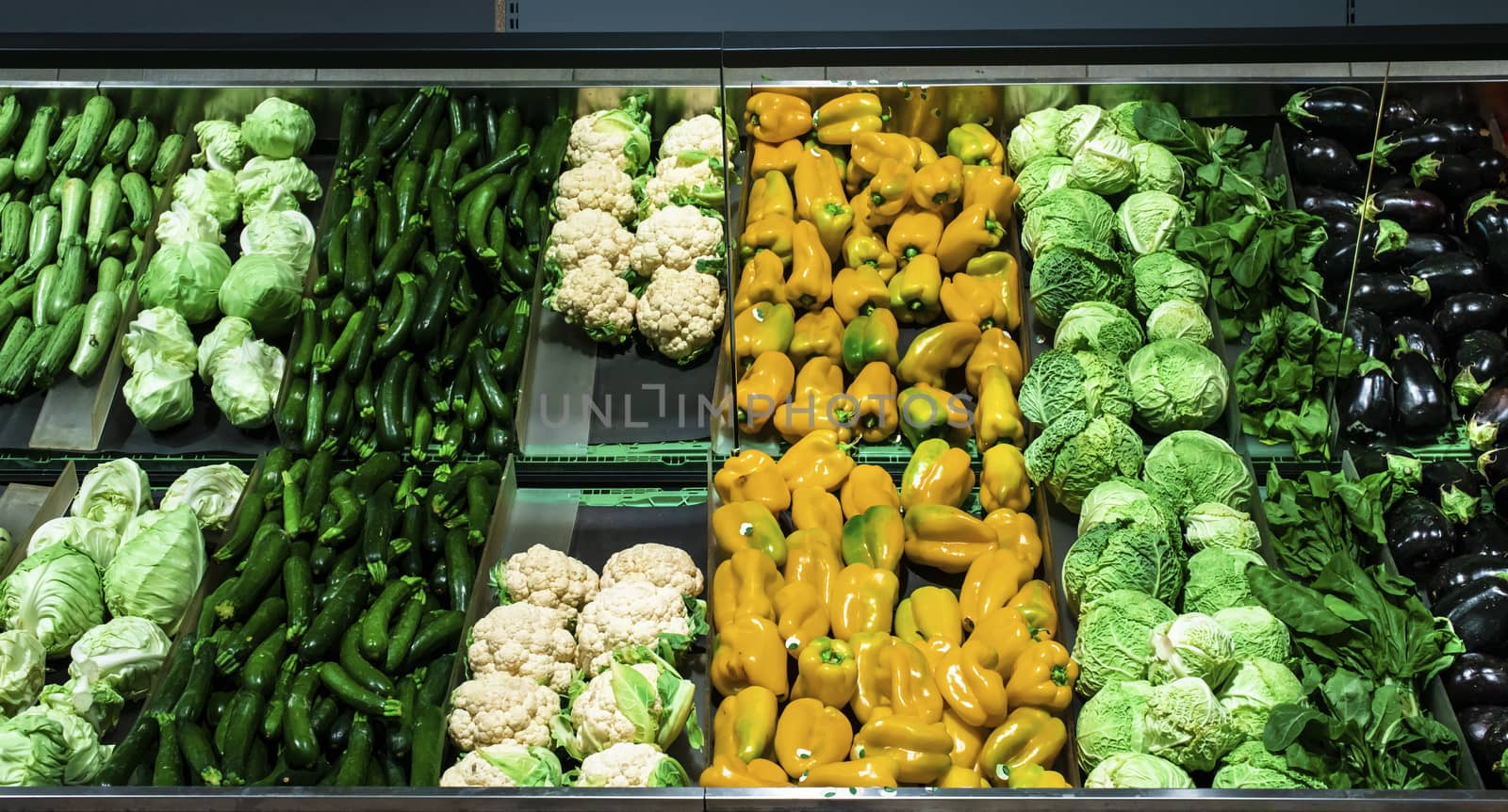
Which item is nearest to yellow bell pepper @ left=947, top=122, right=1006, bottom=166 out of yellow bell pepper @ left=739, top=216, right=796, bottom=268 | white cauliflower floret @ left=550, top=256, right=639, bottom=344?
yellow bell pepper @ left=739, top=216, right=796, bottom=268

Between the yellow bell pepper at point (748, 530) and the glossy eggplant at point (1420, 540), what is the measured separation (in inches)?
70.3

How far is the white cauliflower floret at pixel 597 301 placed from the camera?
437cm

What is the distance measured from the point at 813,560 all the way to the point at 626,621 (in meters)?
0.59

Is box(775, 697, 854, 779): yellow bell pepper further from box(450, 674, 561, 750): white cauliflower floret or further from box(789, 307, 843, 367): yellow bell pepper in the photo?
box(789, 307, 843, 367): yellow bell pepper

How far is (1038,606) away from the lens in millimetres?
3607

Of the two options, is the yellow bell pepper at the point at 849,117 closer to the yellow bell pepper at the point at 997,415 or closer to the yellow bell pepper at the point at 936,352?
the yellow bell pepper at the point at 936,352

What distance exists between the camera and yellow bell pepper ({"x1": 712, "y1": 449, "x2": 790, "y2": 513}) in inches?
154

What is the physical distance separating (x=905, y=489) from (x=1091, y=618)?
0.72 m

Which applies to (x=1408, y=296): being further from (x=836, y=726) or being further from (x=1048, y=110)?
(x=836, y=726)

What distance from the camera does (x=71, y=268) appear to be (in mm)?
4559

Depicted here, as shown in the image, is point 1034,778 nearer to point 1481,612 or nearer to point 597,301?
point 1481,612

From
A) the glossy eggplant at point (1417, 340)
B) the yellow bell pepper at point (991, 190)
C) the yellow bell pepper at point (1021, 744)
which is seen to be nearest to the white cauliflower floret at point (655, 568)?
the yellow bell pepper at point (1021, 744)

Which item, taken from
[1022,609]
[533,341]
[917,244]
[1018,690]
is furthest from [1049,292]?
[533,341]

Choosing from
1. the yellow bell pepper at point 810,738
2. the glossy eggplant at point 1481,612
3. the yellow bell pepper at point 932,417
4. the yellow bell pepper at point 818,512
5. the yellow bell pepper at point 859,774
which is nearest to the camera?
the yellow bell pepper at point 859,774
